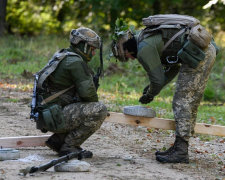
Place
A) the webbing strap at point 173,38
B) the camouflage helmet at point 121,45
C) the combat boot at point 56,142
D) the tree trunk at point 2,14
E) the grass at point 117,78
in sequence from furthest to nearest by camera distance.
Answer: the tree trunk at point 2,14 < the grass at point 117,78 < the combat boot at point 56,142 < the camouflage helmet at point 121,45 < the webbing strap at point 173,38

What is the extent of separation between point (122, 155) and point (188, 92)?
1.28m

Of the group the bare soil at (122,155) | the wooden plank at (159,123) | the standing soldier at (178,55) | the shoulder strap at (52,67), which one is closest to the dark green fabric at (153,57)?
the standing soldier at (178,55)

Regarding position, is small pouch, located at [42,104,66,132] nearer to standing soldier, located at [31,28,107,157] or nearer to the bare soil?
standing soldier, located at [31,28,107,157]

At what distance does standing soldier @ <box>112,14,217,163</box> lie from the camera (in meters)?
5.48

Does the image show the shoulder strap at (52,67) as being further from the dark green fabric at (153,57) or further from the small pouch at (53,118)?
the dark green fabric at (153,57)

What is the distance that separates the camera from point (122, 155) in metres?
6.18

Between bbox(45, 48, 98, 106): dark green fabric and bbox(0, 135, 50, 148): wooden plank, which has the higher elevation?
bbox(45, 48, 98, 106): dark green fabric

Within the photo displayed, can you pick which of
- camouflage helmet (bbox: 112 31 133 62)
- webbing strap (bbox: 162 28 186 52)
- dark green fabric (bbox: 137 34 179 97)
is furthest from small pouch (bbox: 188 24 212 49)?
camouflage helmet (bbox: 112 31 133 62)

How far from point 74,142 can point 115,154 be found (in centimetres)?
73

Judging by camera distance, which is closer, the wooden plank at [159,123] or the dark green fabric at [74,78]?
the dark green fabric at [74,78]

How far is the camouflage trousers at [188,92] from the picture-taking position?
224 inches

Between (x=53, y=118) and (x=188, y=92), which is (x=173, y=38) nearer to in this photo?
(x=188, y=92)

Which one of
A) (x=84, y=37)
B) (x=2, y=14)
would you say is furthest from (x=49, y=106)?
(x=2, y=14)

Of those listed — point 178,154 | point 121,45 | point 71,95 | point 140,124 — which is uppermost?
point 121,45
